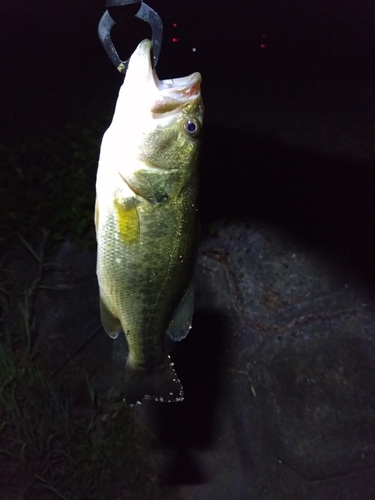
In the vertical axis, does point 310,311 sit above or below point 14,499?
above

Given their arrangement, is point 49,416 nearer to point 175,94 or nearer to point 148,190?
point 148,190

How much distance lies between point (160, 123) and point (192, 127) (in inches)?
3.9

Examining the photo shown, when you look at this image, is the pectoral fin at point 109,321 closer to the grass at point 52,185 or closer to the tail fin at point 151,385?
the tail fin at point 151,385

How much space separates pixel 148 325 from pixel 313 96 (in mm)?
4108

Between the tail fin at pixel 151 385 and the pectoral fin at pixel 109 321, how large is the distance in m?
0.17

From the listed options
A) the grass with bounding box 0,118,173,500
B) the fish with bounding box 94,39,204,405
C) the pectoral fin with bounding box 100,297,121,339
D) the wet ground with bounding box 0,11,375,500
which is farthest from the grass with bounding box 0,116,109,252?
the fish with bounding box 94,39,204,405

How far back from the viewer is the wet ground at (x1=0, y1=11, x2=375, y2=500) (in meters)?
3.13

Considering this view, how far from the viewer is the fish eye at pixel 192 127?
1273 millimetres

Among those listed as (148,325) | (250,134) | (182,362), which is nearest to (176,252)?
(148,325)

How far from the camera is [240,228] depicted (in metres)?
3.86

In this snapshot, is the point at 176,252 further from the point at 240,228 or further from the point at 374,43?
the point at 374,43

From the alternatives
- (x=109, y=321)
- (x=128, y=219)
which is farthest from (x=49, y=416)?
(x=128, y=219)

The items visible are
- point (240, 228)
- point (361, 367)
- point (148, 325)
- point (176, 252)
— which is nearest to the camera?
point (176, 252)

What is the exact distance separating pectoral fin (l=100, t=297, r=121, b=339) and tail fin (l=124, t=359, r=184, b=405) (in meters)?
0.17
